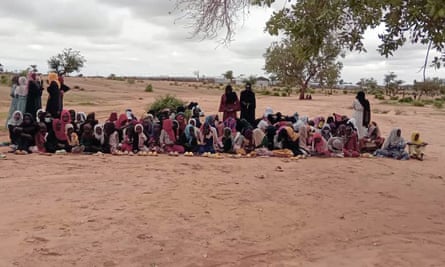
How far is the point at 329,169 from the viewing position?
372 inches

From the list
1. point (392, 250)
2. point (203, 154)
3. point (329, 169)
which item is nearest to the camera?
point (392, 250)

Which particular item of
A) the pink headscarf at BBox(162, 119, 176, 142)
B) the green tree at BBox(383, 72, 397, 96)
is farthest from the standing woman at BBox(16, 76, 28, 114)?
the green tree at BBox(383, 72, 397, 96)

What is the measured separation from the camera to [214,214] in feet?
19.7

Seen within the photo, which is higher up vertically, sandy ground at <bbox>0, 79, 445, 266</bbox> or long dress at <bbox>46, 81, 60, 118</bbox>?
long dress at <bbox>46, 81, 60, 118</bbox>

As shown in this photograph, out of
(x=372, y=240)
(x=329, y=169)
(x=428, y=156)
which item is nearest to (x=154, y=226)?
(x=372, y=240)

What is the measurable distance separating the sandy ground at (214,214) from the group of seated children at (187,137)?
85cm

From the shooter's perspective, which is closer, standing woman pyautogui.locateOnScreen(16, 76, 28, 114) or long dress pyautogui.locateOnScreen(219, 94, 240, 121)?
standing woman pyautogui.locateOnScreen(16, 76, 28, 114)

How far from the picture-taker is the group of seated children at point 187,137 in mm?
10414

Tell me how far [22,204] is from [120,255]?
2.15 metres

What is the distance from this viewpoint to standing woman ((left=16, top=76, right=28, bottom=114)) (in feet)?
37.8

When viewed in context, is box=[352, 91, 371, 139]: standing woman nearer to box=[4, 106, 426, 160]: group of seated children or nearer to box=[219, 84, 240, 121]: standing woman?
box=[4, 106, 426, 160]: group of seated children

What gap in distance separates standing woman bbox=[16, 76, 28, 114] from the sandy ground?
2273 mm

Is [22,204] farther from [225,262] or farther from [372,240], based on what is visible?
[372,240]

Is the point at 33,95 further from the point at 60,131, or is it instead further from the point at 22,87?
the point at 60,131
